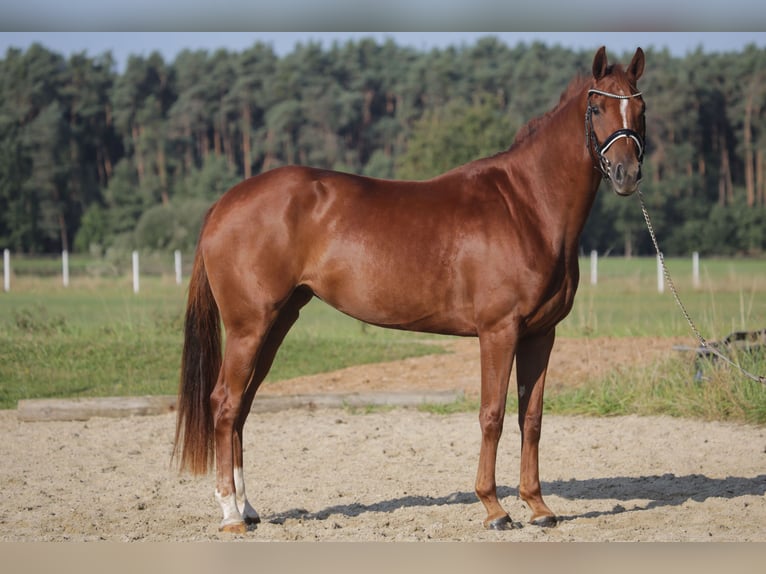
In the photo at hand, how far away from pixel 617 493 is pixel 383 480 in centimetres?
160

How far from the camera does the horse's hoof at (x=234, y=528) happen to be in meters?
5.13

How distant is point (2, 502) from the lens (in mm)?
5840

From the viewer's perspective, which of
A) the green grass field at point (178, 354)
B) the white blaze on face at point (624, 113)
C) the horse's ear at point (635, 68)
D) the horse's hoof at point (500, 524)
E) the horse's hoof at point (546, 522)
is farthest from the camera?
the green grass field at point (178, 354)

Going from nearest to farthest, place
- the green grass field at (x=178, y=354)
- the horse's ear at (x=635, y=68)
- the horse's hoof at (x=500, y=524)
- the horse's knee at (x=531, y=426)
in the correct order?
the horse's ear at (x=635, y=68) < the horse's hoof at (x=500, y=524) < the horse's knee at (x=531, y=426) < the green grass field at (x=178, y=354)

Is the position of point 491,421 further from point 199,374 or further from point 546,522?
point 199,374

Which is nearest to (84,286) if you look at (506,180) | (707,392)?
(707,392)

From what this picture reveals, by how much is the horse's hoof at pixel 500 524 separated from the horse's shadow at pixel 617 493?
48 centimetres

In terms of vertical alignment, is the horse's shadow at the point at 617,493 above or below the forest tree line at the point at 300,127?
below

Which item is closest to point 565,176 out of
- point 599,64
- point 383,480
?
point 599,64

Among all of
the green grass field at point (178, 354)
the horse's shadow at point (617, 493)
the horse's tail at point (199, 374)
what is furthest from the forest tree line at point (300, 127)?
the horse's tail at point (199, 374)

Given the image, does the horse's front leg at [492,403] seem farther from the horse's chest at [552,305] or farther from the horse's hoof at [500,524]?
the horse's chest at [552,305]

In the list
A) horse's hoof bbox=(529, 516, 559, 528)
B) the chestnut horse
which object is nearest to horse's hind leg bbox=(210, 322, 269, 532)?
the chestnut horse

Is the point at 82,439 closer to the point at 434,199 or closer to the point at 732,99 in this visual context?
the point at 434,199

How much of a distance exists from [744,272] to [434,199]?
2719 centimetres
